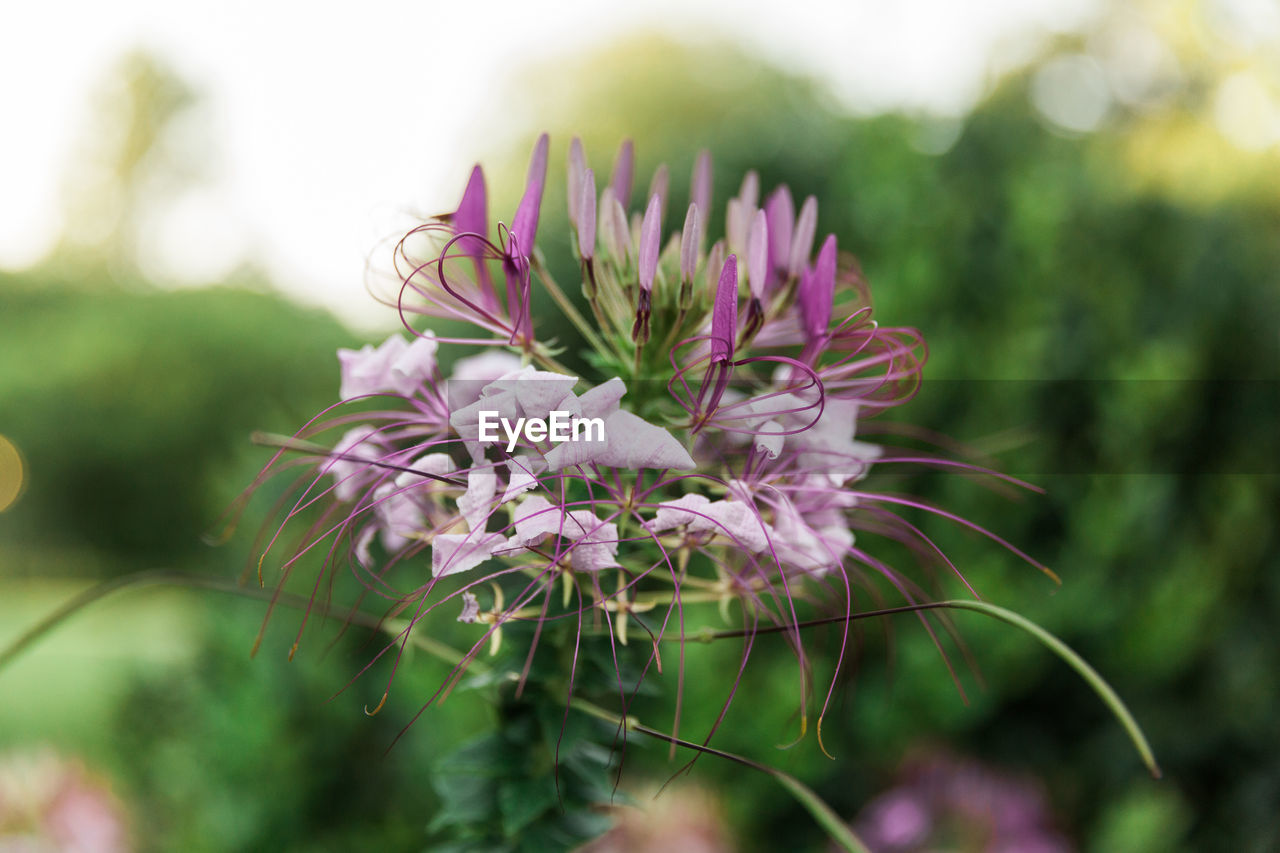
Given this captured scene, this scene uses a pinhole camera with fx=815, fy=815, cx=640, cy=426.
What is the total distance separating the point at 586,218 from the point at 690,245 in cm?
14

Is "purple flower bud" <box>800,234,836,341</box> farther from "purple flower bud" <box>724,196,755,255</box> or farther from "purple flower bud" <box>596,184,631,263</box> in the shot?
"purple flower bud" <box>596,184,631,263</box>

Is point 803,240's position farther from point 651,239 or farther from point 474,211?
point 474,211

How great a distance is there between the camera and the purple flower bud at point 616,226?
1041 millimetres

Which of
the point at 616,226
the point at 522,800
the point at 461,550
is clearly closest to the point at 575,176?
the point at 616,226

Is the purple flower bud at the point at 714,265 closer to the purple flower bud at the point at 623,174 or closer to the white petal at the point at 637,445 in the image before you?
the purple flower bud at the point at 623,174

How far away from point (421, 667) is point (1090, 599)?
2.32 meters

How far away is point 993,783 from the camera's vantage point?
2.92 m

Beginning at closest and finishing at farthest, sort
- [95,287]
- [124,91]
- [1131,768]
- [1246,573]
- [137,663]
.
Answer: [1131,768], [1246,573], [137,663], [95,287], [124,91]

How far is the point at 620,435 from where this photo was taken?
2.73ft

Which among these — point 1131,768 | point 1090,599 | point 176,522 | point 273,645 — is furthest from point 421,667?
point 176,522

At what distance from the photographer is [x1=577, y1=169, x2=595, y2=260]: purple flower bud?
3.09ft

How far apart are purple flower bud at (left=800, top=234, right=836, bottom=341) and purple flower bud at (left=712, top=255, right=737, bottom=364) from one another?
0.46ft

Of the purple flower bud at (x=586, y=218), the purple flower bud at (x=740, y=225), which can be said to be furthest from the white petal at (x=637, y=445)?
the purple flower bud at (x=740, y=225)

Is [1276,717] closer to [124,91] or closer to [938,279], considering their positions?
[938,279]
